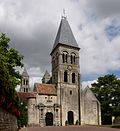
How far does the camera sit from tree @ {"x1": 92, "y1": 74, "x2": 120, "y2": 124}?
6594 cm

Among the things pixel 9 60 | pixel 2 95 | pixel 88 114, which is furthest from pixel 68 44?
pixel 2 95

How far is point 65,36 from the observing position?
65812mm

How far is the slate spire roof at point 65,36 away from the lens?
6456 centimetres

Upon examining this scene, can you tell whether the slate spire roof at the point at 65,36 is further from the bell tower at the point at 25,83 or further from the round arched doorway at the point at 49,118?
the bell tower at the point at 25,83

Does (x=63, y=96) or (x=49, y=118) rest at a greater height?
(x=63, y=96)

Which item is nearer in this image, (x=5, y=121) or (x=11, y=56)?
(x=5, y=121)

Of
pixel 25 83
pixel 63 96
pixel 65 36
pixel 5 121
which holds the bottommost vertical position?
pixel 5 121

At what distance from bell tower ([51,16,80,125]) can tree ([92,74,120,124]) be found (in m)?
8.71

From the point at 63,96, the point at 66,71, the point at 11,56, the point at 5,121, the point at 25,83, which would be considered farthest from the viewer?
the point at 25,83

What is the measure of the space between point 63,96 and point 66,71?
5.94m

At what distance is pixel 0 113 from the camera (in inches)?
430

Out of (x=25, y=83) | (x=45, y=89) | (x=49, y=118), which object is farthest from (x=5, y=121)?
(x=25, y=83)

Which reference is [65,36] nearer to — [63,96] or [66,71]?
[66,71]

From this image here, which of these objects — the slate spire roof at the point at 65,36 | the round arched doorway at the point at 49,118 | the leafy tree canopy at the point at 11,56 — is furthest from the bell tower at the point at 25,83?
the leafy tree canopy at the point at 11,56
